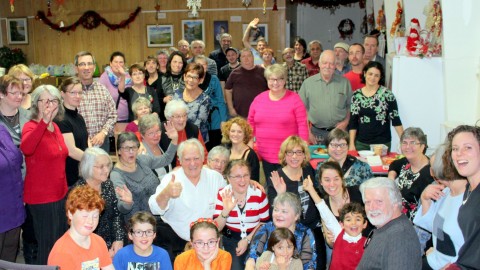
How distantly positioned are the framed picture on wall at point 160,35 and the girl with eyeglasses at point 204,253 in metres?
9.72

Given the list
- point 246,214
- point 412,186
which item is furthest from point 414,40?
point 246,214

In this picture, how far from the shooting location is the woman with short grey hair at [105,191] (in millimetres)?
4176

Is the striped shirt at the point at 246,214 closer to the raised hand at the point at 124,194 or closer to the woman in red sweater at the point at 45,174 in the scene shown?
the raised hand at the point at 124,194

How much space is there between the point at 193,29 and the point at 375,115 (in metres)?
7.88

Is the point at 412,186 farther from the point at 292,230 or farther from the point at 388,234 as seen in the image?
the point at 388,234

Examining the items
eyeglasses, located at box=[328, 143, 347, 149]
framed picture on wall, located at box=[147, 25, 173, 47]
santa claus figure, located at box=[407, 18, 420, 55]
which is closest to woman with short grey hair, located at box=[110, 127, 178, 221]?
eyeglasses, located at box=[328, 143, 347, 149]

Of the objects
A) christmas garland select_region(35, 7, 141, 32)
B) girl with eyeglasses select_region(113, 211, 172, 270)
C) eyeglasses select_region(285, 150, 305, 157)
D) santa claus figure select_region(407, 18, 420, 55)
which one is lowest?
girl with eyeglasses select_region(113, 211, 172, 270)

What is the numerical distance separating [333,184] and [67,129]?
2.24 m

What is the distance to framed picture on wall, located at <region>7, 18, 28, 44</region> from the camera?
13438 mm

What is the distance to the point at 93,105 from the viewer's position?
547 cm

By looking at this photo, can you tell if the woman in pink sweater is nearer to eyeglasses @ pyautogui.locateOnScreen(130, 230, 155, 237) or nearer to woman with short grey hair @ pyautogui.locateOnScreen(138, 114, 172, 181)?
woman with short grey hair @ pyautogui.locateOnScreen(138, 114, 172, 181)

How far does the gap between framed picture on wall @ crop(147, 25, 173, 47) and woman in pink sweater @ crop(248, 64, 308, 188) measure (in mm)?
7868

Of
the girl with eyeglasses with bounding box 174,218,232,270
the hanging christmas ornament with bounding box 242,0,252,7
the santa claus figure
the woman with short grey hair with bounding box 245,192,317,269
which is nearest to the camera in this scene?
the girl with eyeglasses with bounding box 174,218,232,270

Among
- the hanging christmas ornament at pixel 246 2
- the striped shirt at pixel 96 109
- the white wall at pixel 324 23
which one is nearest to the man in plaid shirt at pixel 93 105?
the striped shirt at pixel 96 109
